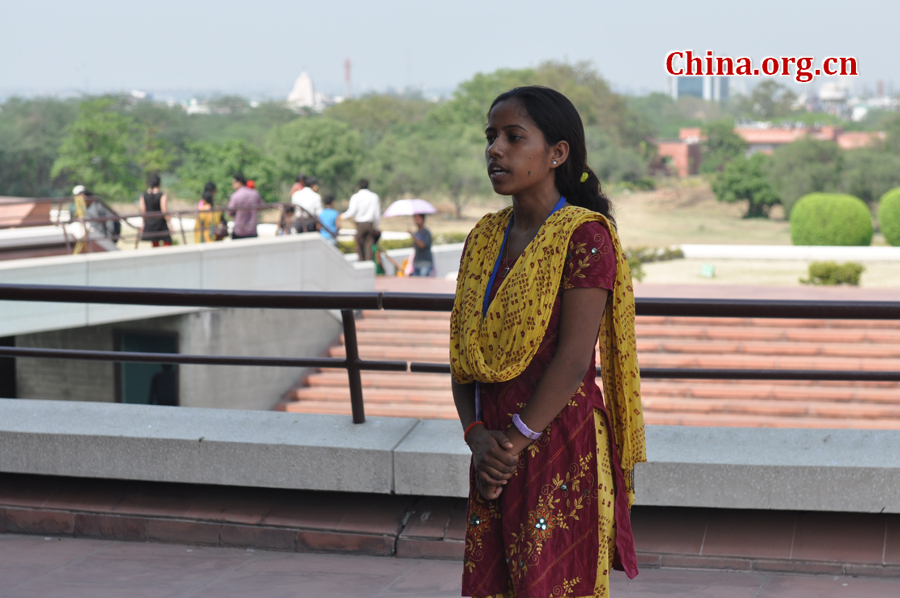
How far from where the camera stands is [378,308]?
10.6 ft

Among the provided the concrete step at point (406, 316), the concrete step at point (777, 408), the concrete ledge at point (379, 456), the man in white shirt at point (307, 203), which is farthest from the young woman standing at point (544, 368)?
the man in white shirt at point (307, 203)

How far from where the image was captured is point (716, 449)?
10.2 feet

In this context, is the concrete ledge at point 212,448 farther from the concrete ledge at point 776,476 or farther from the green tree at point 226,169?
the green tree at point 226,169

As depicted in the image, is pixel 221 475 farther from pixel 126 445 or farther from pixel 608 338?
pixel 608 338

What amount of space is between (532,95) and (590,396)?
0.59m

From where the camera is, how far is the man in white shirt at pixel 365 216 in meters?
15.0

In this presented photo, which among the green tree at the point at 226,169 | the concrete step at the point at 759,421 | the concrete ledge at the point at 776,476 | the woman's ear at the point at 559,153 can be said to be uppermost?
the green tree at the point at 226,169

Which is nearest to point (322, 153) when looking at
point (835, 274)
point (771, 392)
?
point (835, 274)

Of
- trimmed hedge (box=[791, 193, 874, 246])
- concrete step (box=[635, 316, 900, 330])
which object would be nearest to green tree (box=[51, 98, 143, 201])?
trimmed hedge (box=[791, 193, 874, 246])

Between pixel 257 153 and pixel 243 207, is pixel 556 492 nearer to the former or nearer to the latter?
pixel 243 207

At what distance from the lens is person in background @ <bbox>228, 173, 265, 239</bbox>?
13.8m

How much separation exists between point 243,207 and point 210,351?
6.81ft

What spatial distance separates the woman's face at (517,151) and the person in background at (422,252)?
12817mm

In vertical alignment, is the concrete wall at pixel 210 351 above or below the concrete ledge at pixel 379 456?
below
